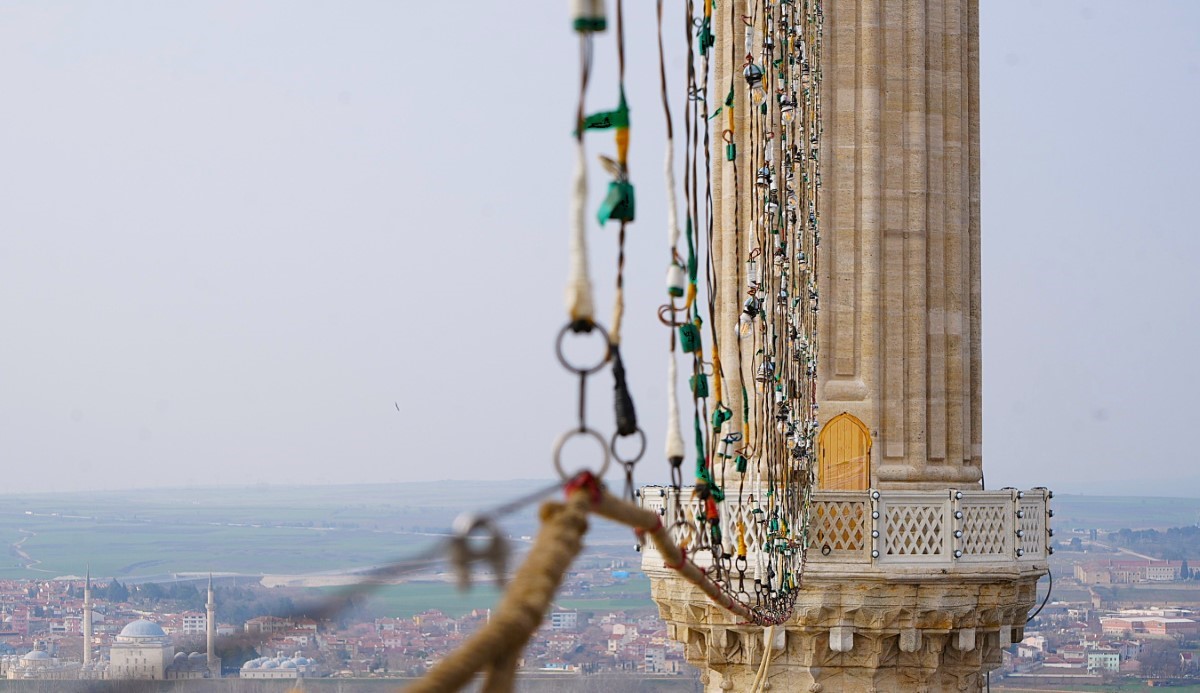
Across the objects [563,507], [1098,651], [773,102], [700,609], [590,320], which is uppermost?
[773,102]

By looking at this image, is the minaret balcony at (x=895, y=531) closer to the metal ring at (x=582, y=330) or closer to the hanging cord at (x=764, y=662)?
the hanging cord at (x=764, y=662)

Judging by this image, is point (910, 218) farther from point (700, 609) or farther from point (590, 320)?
point (590, 320)

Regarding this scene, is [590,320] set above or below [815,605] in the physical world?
above

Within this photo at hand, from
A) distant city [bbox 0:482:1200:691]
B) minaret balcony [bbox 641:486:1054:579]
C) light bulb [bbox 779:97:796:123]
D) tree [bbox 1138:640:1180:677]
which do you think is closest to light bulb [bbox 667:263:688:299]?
light bulb [bbox 779:97:796:123]

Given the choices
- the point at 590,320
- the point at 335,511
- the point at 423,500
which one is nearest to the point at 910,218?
the point at 590,320

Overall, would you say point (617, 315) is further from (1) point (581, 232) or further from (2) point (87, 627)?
(2) point (87, 627)

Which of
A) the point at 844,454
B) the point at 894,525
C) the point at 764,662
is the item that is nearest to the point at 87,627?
the point at 844,454

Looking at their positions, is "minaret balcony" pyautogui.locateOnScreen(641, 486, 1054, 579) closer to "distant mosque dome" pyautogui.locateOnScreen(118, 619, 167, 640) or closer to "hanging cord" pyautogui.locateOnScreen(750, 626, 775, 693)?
"hanging cord" pyautogui.locateOnScreen(750, 626, 775, 693)
